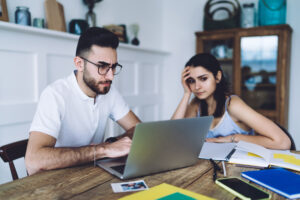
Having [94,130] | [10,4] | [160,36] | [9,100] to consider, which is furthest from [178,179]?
[160,36]

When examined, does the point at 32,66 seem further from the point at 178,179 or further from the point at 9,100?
the point at 178,179

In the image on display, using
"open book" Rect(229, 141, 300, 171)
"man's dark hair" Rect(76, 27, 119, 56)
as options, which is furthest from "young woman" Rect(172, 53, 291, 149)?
"man's dark hair" Rect(76, 27, 119, 56)

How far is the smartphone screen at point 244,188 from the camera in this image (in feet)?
2.75

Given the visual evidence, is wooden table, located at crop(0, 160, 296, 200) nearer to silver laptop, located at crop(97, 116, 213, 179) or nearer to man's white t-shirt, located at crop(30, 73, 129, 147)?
silver laptop, located at crop(97, 116, 213, 179)

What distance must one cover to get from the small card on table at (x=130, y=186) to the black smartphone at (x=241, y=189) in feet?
0.88

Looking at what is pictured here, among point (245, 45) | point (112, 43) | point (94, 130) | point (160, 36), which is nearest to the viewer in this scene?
point (112, 43)

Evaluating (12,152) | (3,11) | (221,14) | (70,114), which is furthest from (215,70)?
(221,14)

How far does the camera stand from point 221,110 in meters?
1.94

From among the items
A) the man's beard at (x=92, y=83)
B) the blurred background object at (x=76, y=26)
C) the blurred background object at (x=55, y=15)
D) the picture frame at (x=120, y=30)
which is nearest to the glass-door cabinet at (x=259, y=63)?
the picture frame at (x=120, y=30)

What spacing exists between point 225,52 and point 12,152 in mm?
2672

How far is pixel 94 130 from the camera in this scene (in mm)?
1697

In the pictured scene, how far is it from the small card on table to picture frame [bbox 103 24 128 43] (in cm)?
211

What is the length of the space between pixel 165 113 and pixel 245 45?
1.49m

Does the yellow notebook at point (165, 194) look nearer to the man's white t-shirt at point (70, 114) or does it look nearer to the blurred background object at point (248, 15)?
the man's white t-shirt at point (70, 114)
